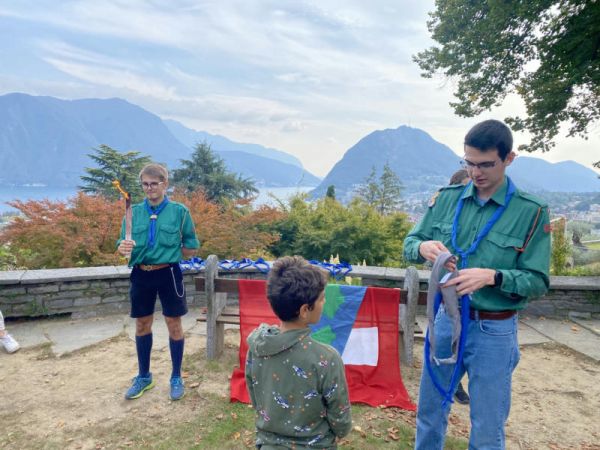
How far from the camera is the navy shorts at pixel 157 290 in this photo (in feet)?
11.6

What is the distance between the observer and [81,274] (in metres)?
5.62

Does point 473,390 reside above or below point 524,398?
above

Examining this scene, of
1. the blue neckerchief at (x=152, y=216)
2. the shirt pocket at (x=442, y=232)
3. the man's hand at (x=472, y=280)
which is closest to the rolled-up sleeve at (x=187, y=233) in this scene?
the blue neckerchief at (x=152, y=216)

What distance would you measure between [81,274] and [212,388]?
295cm

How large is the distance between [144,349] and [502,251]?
3279mm

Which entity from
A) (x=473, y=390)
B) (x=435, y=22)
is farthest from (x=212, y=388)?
(x=435, y=22)

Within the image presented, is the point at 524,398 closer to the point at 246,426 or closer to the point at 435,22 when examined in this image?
the point at 246,426

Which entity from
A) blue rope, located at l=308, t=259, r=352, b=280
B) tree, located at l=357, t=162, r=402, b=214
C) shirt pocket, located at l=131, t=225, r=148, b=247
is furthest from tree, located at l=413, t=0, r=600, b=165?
tree, located at l=357, t=162, r=402, b=214

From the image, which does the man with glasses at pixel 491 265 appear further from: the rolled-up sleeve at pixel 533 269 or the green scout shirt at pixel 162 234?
the green scout shirt at pixel 162 234

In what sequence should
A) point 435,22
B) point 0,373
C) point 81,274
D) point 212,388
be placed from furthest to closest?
Answer: point 435,22, point 81,274, point 0,373, point 212,388

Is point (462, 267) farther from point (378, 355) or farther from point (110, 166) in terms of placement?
point (110, 166)

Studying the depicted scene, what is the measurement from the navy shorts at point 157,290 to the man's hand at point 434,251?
2387 millimetres

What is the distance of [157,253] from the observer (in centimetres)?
350

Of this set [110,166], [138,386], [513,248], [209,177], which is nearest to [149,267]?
[138,386]
